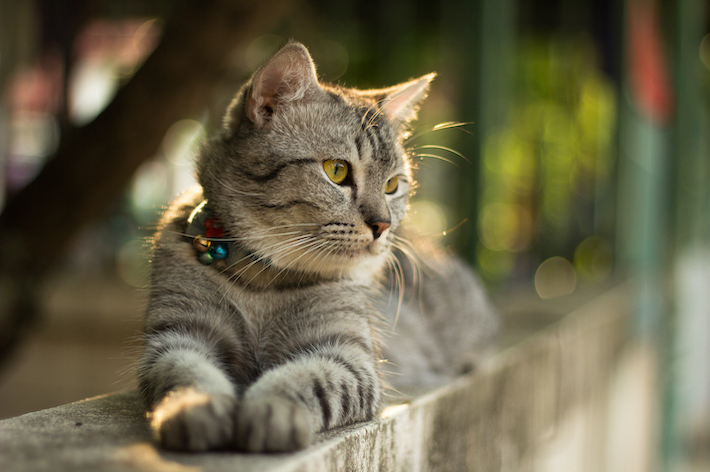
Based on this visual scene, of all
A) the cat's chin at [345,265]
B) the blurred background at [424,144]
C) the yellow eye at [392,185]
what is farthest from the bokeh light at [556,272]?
the cat's chin at [345,265]

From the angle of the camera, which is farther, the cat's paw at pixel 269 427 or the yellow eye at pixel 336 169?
the yellow eye at pixel 336 169

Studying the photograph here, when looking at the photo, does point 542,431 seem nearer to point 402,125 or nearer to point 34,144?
point 402,125

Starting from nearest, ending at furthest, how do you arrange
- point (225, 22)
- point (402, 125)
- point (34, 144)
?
point (402, 125) → point (225, 22) → point (34, 144)

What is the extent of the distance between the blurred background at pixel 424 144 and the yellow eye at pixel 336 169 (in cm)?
47

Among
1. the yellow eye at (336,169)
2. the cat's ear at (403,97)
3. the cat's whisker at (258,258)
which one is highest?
the cat's ear at (403,97)

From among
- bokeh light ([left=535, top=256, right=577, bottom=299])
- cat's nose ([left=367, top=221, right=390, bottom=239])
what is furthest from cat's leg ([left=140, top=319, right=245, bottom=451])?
bokeh light ([left=535, top=256, right=577, bottom=299])

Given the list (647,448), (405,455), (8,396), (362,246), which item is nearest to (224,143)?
(362,246)

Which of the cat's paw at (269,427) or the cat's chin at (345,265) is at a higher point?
the cat's chin at (345,265)

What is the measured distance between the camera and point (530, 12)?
8922mm

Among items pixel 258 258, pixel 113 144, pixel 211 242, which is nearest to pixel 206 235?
pixel 211 242

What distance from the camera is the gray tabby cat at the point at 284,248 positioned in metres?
1.48

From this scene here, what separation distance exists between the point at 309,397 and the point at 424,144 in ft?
5.17

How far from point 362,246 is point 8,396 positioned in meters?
4.62

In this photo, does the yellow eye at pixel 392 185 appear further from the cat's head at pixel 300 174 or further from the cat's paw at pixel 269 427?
the cat's paw at pixel 269 427
